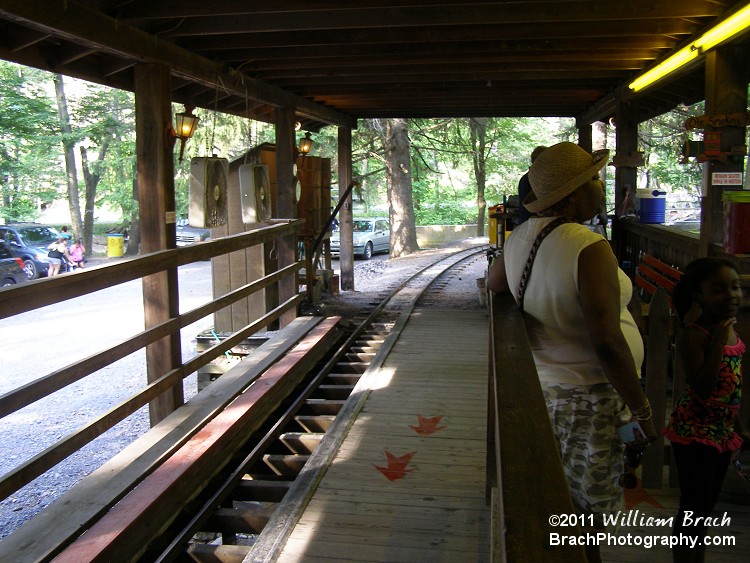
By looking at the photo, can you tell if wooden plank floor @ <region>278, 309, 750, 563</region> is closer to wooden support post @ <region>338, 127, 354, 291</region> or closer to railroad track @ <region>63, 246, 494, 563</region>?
railroad track @ <region>63, 246, 494, 563</region>

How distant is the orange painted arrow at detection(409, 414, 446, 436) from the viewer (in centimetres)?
507

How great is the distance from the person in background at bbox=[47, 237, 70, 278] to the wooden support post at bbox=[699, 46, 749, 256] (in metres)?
18.1

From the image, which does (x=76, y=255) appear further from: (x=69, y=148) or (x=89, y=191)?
(x=89, y=191)

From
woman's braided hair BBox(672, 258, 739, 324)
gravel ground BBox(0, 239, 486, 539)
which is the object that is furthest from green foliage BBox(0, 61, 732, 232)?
woman's braided hair BBox(672, 258, 739, 324)

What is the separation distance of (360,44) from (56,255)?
15.4 m

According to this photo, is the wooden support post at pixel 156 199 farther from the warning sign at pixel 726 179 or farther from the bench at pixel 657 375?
the warning sign at pixel 726 179

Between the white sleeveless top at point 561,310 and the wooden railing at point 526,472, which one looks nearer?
the wooden railing at point 526,472

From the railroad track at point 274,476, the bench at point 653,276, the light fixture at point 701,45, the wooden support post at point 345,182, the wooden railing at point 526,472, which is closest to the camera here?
the wooden railing at point 526,472

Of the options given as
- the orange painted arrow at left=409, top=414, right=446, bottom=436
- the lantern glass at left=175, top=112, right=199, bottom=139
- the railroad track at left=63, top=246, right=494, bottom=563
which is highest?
the lantern glass at left=175, top=112, right=199, bottom=139

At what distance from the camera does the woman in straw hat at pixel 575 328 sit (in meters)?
2.28

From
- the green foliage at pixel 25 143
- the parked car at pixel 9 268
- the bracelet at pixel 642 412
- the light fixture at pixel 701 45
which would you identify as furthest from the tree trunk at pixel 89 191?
the bracelet at pixel 642 412

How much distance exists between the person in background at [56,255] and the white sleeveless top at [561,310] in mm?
19507

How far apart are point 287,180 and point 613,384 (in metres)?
8.30

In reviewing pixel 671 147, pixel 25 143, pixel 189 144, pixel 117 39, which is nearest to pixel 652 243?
pixel 117 39
